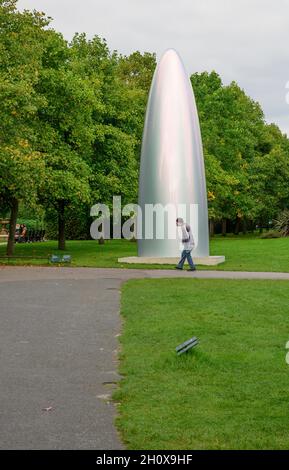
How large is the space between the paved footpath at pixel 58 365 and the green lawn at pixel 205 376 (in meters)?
0.23

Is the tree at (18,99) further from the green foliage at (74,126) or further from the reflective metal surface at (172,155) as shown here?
the reflective metal surface at (172,155)

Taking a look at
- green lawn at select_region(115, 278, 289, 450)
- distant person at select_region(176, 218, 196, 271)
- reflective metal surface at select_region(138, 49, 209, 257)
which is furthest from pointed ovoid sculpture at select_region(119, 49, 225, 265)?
green lawn at select_region(115, 278, 289, 450)

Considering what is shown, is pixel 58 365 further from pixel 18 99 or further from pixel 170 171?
pixel 170 171

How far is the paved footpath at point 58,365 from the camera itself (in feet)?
17.4

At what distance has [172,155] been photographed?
2373 cm

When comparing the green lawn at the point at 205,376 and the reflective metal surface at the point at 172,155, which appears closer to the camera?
the green lawn at the point at 205,376

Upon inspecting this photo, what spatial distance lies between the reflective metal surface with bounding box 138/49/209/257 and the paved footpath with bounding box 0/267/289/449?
825cm

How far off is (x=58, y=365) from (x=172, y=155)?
54.6 feet

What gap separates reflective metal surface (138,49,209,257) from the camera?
936 inches

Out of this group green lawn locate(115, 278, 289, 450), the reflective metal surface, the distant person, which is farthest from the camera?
the reflective metal surface

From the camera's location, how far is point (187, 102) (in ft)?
80.2

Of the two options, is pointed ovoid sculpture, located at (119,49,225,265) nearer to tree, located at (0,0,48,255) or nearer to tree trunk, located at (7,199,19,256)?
tree, located at (0,0,48,255)

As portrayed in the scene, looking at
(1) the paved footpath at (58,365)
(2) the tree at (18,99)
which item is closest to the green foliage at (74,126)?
(2) the tree at (18,99)

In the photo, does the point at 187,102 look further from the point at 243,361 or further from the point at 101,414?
the point at 101,414
